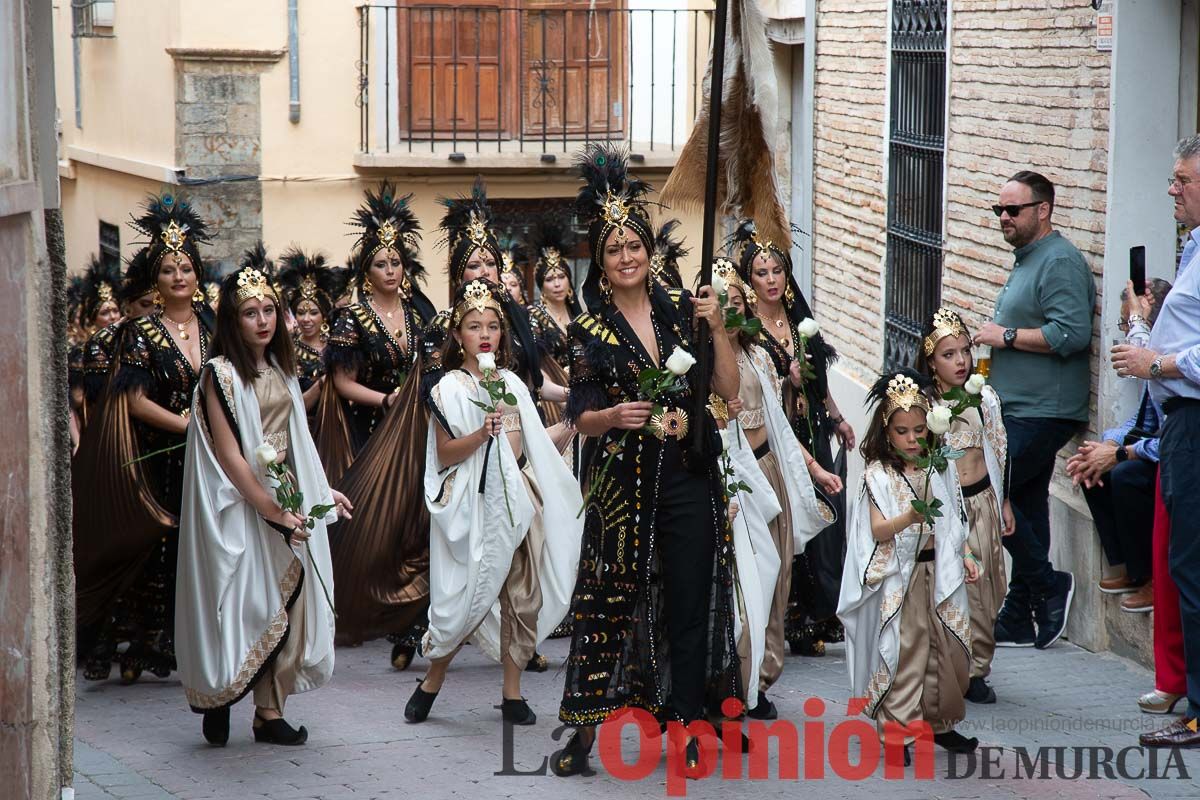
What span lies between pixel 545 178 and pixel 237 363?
37.9 ft

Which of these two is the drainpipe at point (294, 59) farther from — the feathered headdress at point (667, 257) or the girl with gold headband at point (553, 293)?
the feathered headdress at point (667, 257)

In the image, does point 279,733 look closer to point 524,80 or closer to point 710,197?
point 710,197

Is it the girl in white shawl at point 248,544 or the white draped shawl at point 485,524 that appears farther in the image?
the white draped shawl at point 485,524

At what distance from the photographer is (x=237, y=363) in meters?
7.21

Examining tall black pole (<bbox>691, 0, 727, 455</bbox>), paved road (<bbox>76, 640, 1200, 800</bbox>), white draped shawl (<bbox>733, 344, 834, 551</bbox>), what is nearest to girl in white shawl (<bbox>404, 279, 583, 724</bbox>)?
paved road (<bbox>76, 640, 1200, 800</bbox>)

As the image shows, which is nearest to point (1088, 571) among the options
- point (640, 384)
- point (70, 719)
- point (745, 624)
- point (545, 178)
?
point (745, 624)

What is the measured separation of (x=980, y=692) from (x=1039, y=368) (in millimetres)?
1793

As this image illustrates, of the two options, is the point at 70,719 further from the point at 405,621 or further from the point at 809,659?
the point at 809,659

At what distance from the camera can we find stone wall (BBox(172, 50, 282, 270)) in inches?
679

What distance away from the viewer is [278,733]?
735cm

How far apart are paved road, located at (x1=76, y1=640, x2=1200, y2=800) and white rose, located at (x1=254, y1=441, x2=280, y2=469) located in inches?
47.5

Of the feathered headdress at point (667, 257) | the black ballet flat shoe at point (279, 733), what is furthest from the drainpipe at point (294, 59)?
the black ballet flat shoe at point (279, 733)

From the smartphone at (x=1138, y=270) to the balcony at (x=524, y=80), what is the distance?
413 inches

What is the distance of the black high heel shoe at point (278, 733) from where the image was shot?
735 centimetres
